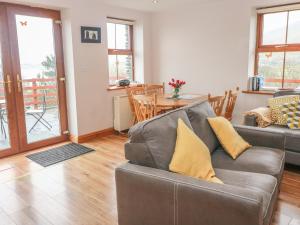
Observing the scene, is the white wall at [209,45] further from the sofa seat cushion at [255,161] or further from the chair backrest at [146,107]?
the sofa seat cushion at [255,161]

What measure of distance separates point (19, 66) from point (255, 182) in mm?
3398

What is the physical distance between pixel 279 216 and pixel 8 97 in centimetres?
355

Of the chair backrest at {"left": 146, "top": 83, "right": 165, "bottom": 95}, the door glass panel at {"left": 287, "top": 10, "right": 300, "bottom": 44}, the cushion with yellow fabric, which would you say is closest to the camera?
the cushion with yellow fabric

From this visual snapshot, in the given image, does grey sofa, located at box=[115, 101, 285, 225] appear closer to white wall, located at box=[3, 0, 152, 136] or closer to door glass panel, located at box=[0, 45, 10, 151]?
white wall, located at box=[3, 0, 152, 136]

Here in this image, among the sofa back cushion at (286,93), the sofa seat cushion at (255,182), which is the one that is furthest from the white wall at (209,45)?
the sofa seat cushion at (255,182)

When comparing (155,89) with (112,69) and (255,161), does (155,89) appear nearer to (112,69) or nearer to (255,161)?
(112,69)

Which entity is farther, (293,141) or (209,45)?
(209,45)

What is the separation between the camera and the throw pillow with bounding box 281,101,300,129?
3.22 metres

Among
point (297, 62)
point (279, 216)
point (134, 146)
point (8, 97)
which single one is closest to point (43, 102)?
point (8, 97)

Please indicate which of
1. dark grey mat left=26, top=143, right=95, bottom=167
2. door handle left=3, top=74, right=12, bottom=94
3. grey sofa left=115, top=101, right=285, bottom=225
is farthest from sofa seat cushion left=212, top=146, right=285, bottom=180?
door handle left=3, top=74, right=12, bottom=94

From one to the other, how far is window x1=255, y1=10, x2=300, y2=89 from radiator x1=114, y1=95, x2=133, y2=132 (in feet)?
7.81

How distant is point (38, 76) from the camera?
392cm

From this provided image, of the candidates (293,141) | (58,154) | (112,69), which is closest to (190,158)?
(293,141)

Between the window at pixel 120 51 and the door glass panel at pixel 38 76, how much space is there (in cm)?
115
